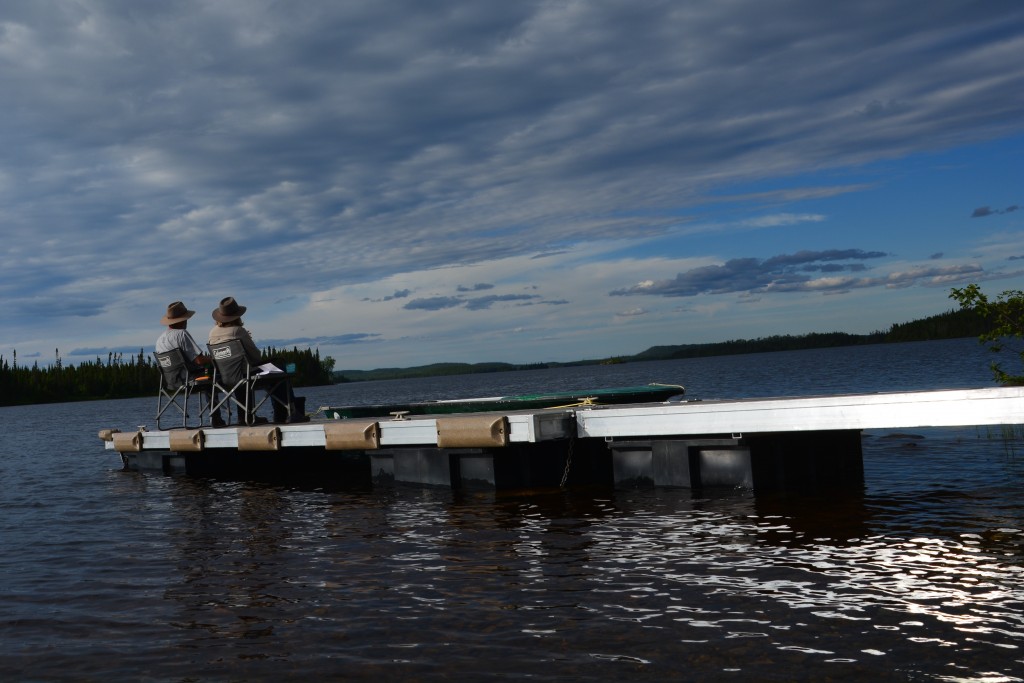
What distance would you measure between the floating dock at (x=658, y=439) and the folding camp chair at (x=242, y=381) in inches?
37.0

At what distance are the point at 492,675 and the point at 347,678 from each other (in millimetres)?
914

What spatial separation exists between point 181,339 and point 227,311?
1.68 metres

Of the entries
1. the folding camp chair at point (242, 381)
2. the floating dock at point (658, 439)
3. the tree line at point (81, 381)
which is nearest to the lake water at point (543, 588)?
the floating dock at point (658, 439)

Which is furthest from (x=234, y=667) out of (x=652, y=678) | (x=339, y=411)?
(x=339, y=411)

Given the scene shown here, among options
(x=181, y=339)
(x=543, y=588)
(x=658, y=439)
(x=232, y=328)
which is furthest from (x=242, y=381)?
(x=543, y=588)

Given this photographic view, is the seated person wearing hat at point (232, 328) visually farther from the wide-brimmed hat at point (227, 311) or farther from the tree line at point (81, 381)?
the tree line at point (81, 381)

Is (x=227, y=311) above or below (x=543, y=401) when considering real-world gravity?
above

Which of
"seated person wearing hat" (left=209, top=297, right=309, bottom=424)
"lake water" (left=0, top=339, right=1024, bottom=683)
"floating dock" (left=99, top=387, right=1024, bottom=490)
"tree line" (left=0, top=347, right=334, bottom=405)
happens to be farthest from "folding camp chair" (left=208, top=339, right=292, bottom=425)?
"tree line" (left=0, top=347, right=334, bottom=405)

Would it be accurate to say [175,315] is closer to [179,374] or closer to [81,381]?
[179,374]

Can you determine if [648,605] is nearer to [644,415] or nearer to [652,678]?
[652,678]

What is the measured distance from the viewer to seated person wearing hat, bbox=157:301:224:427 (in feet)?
53.8

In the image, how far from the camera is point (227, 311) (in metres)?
15.4

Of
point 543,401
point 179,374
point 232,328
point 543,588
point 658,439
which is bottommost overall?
point 543,588

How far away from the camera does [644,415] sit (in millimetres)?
11469
